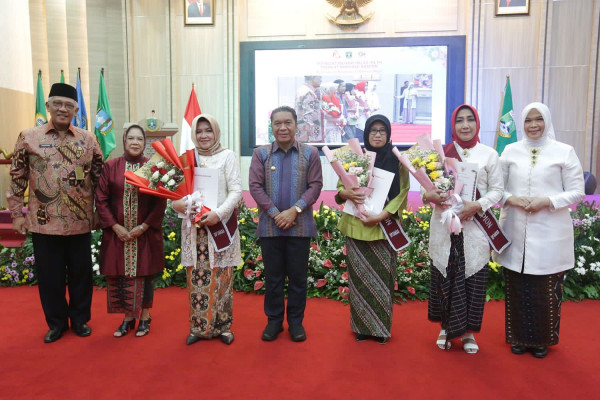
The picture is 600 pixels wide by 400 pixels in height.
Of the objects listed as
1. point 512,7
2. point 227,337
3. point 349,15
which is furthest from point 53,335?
point 512,7

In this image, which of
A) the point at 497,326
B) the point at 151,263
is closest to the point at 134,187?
the point at 151,263

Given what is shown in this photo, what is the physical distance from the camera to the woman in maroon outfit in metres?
2.74

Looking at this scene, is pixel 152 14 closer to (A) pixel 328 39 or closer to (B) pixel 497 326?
(A) pixel 328 39

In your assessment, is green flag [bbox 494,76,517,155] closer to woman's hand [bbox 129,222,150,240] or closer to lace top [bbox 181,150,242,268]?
lace top [bbox 181,150,242,268]

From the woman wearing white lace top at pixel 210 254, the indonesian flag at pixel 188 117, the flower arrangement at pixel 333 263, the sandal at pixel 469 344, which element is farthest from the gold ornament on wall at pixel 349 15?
the sandal at pixel 469 344

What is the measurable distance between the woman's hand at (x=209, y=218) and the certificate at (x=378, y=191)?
34.3 inches

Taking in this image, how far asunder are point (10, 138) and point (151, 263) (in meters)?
5.79

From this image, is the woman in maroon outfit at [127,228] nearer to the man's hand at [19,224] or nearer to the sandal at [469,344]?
the man's hand at [19,224]

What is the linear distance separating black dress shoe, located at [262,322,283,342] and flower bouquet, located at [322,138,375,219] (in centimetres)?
93

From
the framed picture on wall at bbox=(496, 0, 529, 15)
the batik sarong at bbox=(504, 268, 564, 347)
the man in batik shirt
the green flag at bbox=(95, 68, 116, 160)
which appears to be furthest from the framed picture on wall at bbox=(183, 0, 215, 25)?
the batik sarong at bbox=(504, 268, 564, 347)

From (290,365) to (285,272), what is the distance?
1.98 ft

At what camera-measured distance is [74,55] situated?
8.64 m

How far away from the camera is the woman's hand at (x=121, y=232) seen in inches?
107

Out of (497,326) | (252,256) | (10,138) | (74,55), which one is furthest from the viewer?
(74,55)
